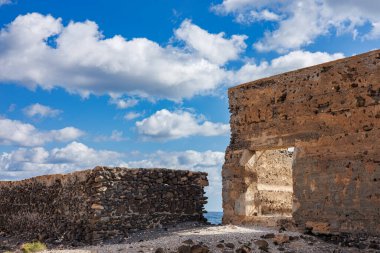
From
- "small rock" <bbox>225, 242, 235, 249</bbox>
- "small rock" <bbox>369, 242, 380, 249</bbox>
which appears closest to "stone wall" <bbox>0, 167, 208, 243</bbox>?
"small rock" <bbox>225, 242, 235, 249</bbox>

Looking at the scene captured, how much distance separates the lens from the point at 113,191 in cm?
1191

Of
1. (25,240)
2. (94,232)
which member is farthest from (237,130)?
(25,240)

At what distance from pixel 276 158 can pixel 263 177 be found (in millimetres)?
881

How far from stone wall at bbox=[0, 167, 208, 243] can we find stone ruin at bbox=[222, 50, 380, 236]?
178 cm

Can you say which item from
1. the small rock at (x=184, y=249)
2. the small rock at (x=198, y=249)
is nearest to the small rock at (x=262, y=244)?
the small rock at (x=198, y=249)

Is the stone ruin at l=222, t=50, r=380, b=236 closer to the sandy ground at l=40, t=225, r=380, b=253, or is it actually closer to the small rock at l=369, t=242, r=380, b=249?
the small rock at l=369, t=242, r=380, b=249

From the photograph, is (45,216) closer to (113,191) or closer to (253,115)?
(113,191)

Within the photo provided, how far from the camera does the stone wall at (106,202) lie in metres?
11.7

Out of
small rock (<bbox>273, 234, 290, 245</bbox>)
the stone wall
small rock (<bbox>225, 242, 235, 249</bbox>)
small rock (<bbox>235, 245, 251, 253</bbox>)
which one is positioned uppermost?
the stone wall

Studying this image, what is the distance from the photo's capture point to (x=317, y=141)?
1012 centimetres

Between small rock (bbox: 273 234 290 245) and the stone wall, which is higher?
the stone wall

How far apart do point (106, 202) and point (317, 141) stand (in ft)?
17.3

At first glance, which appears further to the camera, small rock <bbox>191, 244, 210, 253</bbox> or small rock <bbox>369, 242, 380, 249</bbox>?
small rock <bbox>369, 242, 380, 249</bbox>

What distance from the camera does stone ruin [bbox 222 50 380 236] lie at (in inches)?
370
